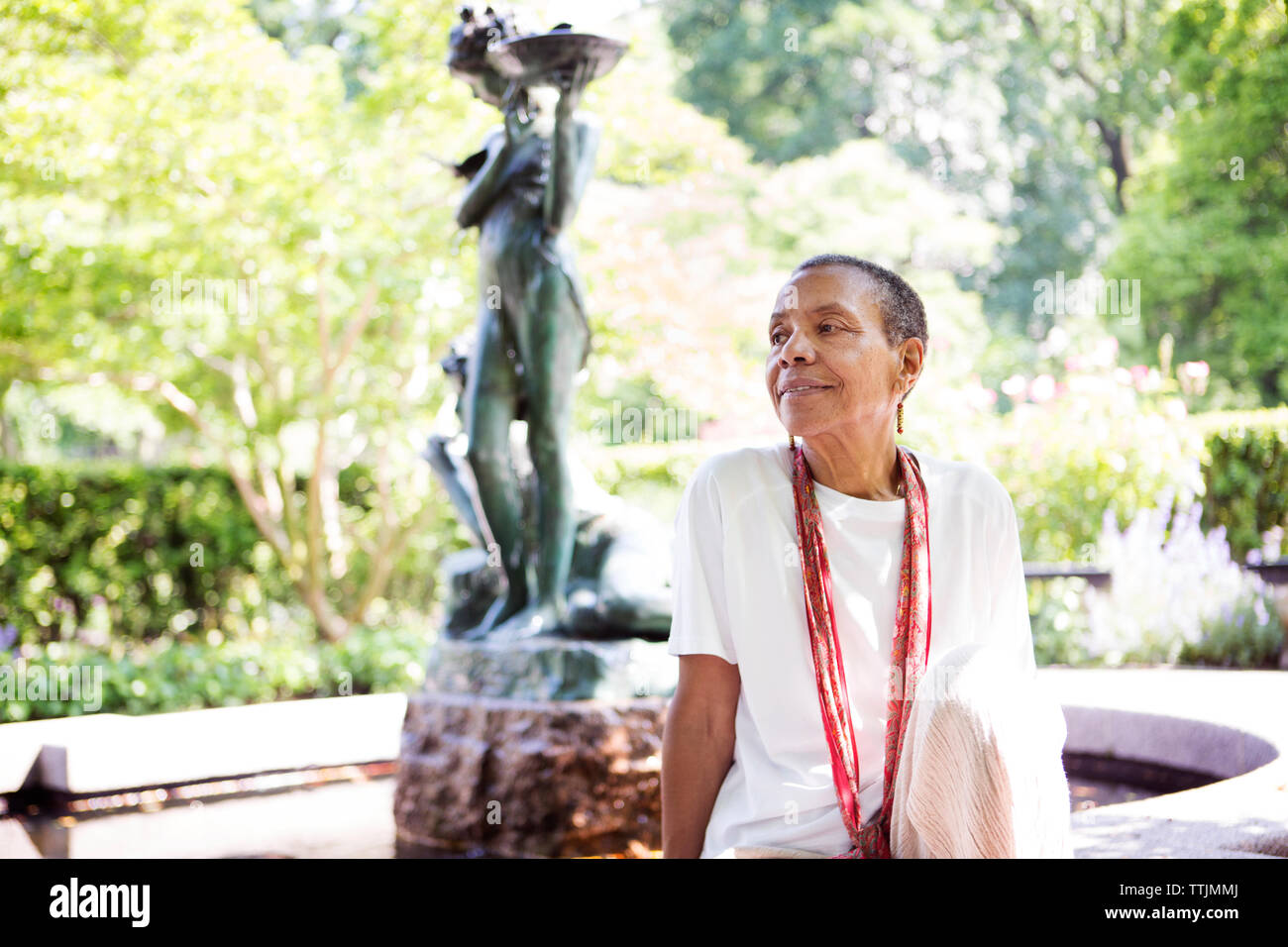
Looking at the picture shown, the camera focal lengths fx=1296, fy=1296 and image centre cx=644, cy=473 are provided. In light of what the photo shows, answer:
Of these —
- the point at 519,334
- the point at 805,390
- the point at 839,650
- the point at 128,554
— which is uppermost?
the point at 519,334

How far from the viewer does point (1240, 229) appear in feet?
56.2

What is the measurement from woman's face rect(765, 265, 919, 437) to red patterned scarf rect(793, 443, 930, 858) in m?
0.10

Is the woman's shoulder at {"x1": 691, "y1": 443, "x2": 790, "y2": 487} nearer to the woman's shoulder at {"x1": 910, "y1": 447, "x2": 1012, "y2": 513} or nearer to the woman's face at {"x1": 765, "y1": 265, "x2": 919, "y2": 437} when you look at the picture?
the woman's face at {"x1": 765, "y1": 265, "x2": 919, "y2": 437}

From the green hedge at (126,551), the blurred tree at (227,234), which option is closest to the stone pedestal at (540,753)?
the blurred tree at (227,234)

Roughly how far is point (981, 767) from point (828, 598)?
1.17 feet

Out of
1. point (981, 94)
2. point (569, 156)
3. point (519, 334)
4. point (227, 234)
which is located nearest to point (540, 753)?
point (519, 334)

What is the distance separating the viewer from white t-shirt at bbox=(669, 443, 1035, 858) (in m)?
1.86

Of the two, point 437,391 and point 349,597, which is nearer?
point 437,391

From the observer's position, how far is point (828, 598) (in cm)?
188

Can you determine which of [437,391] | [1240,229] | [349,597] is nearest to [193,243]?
[437,391]

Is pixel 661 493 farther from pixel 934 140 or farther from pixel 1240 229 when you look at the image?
pixel 934 140

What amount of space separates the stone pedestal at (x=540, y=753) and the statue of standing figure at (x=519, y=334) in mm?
230

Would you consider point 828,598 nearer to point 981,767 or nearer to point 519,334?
point 981,767
